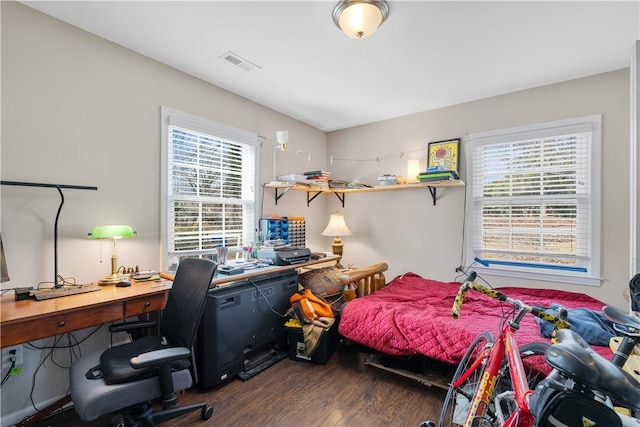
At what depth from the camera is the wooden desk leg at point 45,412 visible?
1.66 meters

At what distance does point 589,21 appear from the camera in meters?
1.80

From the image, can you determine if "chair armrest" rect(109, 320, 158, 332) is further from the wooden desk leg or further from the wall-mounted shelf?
the wall-mounted shelf

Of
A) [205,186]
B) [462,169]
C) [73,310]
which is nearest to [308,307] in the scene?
[205,186]

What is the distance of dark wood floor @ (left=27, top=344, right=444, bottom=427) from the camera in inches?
68.5

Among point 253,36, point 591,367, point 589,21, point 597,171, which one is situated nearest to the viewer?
point 591,367

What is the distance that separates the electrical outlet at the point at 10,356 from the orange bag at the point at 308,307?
69.3 inches

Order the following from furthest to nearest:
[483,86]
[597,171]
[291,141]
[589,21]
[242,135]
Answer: [291,141] < [242,135] < [483,86] < [597,171] < [589,21]

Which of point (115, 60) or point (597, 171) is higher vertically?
point (115, 60)

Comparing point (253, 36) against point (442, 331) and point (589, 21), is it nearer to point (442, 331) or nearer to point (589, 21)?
point (589, 21)

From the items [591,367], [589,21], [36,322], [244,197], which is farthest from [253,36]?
[591,367]

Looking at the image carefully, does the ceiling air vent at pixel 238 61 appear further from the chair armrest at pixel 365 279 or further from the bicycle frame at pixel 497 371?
the bicycle frame at pixel 497 371

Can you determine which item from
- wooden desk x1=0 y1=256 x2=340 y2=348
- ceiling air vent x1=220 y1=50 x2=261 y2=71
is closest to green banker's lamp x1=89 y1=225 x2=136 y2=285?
wooden desk x1=0 y1=256 x2=340 y2=348

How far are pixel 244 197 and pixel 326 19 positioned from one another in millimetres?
1851

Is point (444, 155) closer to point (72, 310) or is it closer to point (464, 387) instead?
point (464, 387)
